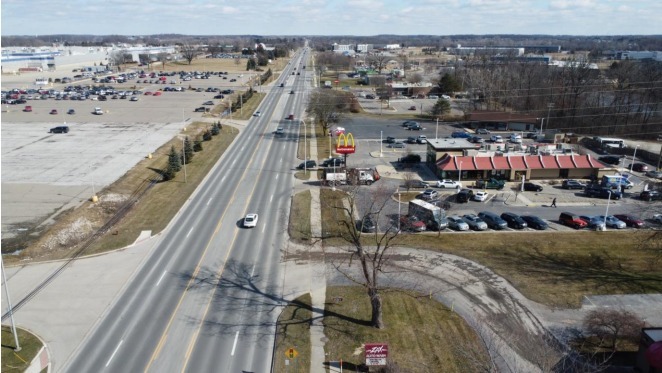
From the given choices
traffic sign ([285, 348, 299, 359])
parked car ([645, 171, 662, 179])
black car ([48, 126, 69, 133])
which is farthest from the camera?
black car ([48, 126, 69, 133])

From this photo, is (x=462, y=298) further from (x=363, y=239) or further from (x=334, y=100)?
(x=334, y=100)

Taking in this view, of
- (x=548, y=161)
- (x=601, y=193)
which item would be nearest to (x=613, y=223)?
(x=601, y=193)

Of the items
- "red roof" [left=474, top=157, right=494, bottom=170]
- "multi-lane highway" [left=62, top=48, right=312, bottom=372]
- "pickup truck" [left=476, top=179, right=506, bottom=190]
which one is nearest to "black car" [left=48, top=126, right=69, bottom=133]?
"multi-lane highway" [left=62, top=48, right=312, bottom=372]

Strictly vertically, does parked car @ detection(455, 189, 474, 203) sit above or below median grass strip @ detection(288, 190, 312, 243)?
above

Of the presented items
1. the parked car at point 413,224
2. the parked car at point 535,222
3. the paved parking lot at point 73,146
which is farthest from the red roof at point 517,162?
the paved parking lot at point 73,146

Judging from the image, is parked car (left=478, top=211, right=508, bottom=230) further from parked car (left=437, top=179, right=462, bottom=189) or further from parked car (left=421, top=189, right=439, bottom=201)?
parked car (left=437, top=179, right=462, bottom=189)

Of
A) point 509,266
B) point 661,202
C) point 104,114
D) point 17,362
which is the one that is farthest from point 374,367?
point 104,114

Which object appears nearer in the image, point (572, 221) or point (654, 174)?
point (572, 221)

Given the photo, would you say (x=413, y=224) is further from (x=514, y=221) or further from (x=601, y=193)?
(x=601, y=193)
